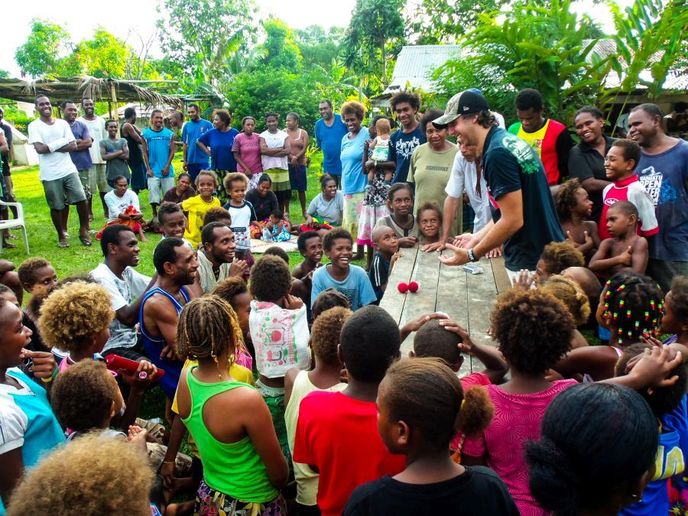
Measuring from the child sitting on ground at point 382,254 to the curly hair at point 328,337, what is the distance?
9.20ft

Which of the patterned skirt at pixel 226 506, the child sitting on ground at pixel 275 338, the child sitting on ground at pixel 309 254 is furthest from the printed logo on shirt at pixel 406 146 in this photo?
the patterned skirt at pixel 226 506

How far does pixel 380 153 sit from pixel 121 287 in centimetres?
419

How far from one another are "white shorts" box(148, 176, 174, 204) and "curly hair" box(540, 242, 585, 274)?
9125mm

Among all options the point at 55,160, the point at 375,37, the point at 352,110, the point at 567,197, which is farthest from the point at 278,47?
the point at 567,197

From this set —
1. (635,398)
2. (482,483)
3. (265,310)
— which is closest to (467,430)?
(482,483)

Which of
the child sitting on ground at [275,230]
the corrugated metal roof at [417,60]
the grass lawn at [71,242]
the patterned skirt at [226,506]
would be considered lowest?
the grass lawn at [71,242]

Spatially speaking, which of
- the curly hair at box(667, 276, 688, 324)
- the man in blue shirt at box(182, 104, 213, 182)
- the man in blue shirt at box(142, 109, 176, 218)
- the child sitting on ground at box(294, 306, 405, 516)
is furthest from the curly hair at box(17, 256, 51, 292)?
the man in blue shirt at box(182, 104, 213, 182)

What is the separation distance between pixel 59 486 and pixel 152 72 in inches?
1855

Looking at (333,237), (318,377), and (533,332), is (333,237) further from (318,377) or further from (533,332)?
(533,332)

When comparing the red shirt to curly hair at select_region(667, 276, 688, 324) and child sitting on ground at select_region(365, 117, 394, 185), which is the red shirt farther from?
child sitting on ground at select_region(365, 117, 394, 185)

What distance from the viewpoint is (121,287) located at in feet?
15.4

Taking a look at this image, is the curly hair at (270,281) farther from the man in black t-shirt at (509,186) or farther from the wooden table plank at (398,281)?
the man in black t-shirt at (509,186)

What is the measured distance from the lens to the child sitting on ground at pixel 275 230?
1004 centimetres

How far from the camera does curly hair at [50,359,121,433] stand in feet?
8.29
